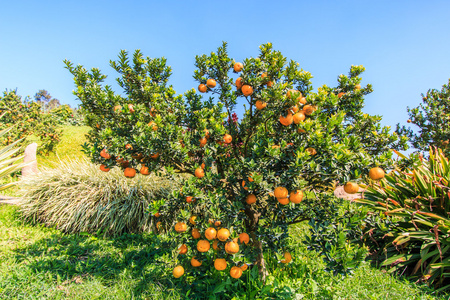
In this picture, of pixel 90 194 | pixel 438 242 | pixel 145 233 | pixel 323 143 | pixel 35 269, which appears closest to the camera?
pixel 323 143

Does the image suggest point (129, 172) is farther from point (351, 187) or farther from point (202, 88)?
point (351, 187)

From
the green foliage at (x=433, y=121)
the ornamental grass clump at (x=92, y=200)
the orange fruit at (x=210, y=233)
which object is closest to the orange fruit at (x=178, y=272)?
→ the orange fruit at (x=210, y=233)

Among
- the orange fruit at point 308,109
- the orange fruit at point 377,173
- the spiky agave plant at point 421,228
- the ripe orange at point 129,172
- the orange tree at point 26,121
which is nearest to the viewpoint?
the orange fruit at point 377,173

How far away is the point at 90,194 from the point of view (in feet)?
15.9

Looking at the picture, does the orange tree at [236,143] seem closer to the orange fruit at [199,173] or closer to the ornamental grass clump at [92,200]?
the orange fruit at [199,173]

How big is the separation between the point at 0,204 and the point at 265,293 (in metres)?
7.00

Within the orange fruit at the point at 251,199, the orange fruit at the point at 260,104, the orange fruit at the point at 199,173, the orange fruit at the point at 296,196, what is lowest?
the orange fruit at the point at 251,199

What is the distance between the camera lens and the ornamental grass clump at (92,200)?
15.2ft

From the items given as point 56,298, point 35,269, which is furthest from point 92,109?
point 35,269

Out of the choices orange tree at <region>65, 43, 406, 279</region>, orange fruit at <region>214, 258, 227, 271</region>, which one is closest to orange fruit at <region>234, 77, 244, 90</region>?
orange tree at <region>65, 43, 406, 279</region>

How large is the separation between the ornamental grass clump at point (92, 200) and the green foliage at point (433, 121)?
6249mm

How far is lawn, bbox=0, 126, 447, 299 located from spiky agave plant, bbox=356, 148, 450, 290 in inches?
11.9

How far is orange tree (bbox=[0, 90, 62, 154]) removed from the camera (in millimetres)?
9766

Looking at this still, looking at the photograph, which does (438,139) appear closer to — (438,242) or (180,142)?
(438,242)
